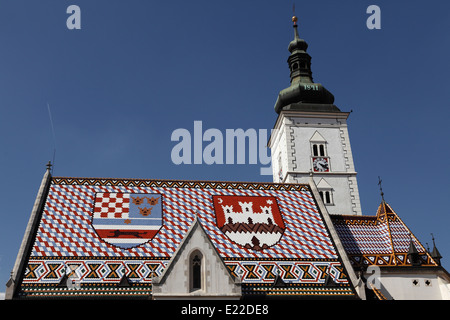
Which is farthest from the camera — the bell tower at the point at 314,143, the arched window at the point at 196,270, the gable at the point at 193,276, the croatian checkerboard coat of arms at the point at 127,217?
the bell tower at the point at 314,143

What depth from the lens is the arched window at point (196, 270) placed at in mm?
18656

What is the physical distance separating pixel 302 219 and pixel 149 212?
7390mm

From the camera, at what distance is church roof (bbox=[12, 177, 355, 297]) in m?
19.3

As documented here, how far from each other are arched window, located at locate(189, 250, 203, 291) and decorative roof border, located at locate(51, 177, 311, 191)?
6.17 m

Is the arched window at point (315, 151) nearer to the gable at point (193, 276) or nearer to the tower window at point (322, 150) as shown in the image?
the tower window at point (322, 150)

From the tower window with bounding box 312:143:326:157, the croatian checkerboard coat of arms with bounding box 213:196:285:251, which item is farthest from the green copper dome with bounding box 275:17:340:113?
the croatian checkerboard coat of arms with bounding box 213:196:285:251

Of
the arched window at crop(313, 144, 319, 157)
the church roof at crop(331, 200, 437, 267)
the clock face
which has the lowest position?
the church roof at crop(331, 200, 437, 267)

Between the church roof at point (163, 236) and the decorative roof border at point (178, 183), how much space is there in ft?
0.16

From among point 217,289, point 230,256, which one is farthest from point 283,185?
point 217,289

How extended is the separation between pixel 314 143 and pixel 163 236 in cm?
1748

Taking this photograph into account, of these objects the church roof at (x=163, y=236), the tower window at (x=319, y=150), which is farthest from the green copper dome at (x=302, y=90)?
the church roof at (x=163, y=236)

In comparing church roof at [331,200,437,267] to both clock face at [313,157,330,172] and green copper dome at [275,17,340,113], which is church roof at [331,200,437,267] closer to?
clock face at [313,157,330,172]

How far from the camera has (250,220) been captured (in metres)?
22.8

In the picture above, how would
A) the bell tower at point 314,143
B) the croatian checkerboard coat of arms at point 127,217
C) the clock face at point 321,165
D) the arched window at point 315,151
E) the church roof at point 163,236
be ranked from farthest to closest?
the arched window at point 315,151
the clock face at point 321,165
the bell tower at point 314,143
the croatian checkerboard coat of arms at point 127,217
the church roof at point 163,236
